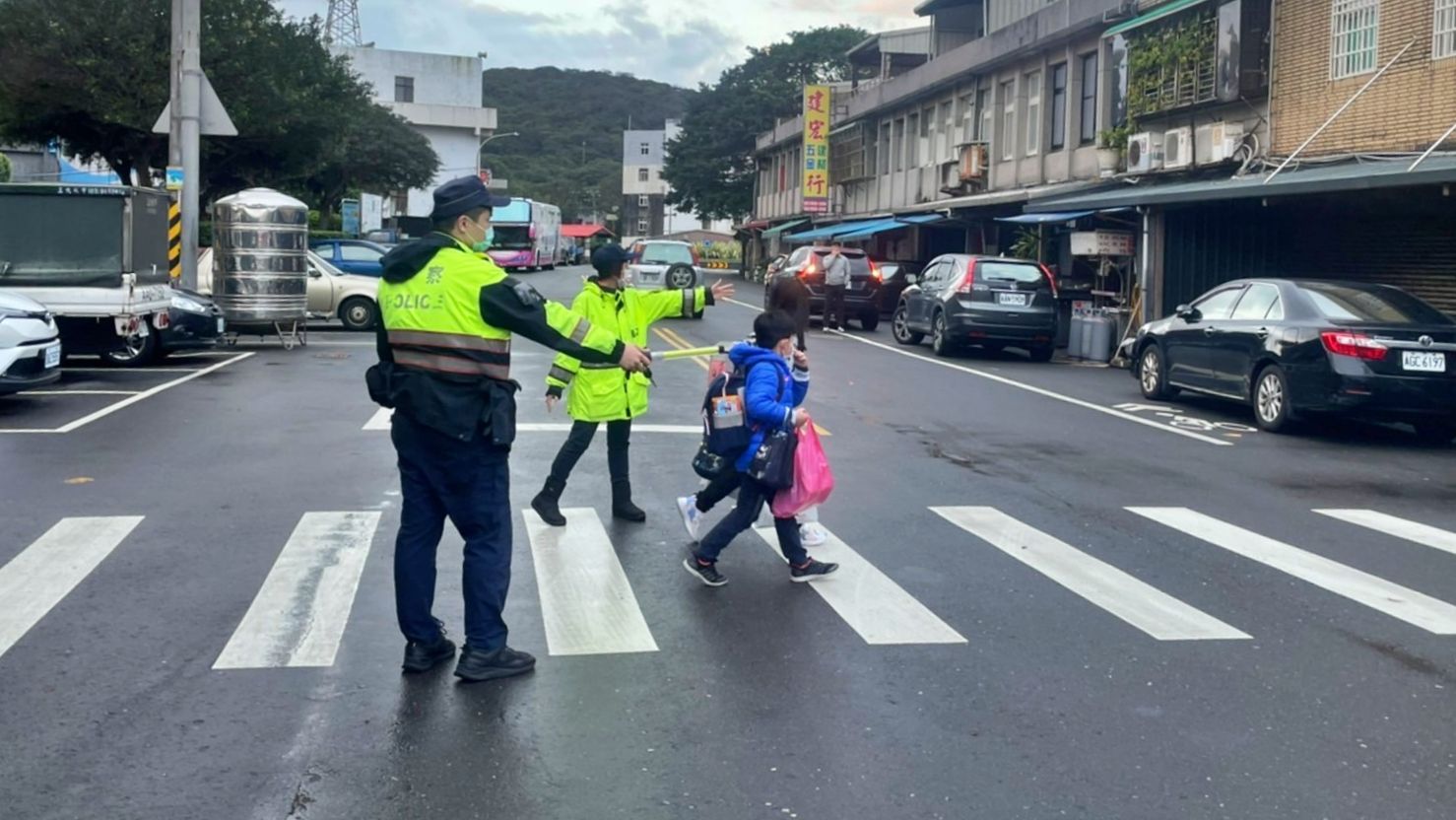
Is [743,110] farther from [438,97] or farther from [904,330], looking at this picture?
[904,330]

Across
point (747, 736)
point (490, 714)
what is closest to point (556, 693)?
point (490, 714)

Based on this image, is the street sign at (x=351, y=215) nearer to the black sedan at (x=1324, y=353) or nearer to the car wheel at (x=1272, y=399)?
the black sedan at (x=1324, y=353)

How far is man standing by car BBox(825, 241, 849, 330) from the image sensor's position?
95.5ft

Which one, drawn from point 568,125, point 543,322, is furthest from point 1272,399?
point 568,125

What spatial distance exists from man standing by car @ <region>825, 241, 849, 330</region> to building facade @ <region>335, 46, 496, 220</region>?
6407cm

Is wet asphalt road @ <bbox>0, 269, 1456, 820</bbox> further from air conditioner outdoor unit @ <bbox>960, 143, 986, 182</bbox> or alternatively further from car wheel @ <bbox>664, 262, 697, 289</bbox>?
air conditioner outdoor unit @ <bbox>960, 143, 986, 182</bbox>

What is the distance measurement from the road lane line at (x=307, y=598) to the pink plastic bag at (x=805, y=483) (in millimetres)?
2114

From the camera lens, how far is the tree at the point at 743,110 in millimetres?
75875

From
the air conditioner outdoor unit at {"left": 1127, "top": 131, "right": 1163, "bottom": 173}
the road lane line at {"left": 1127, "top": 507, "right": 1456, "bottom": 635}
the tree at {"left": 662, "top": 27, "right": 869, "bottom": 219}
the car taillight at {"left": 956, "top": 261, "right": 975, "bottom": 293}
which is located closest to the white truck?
the car taillight at {"left": 956, "top": 261, "right": 975, "bottom": 293}

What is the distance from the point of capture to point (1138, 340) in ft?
58.6

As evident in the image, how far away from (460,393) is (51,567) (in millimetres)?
3269

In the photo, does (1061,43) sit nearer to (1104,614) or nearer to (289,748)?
(1104,614)

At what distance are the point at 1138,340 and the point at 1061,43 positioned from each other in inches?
655

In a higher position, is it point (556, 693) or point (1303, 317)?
point (1303, 317)
